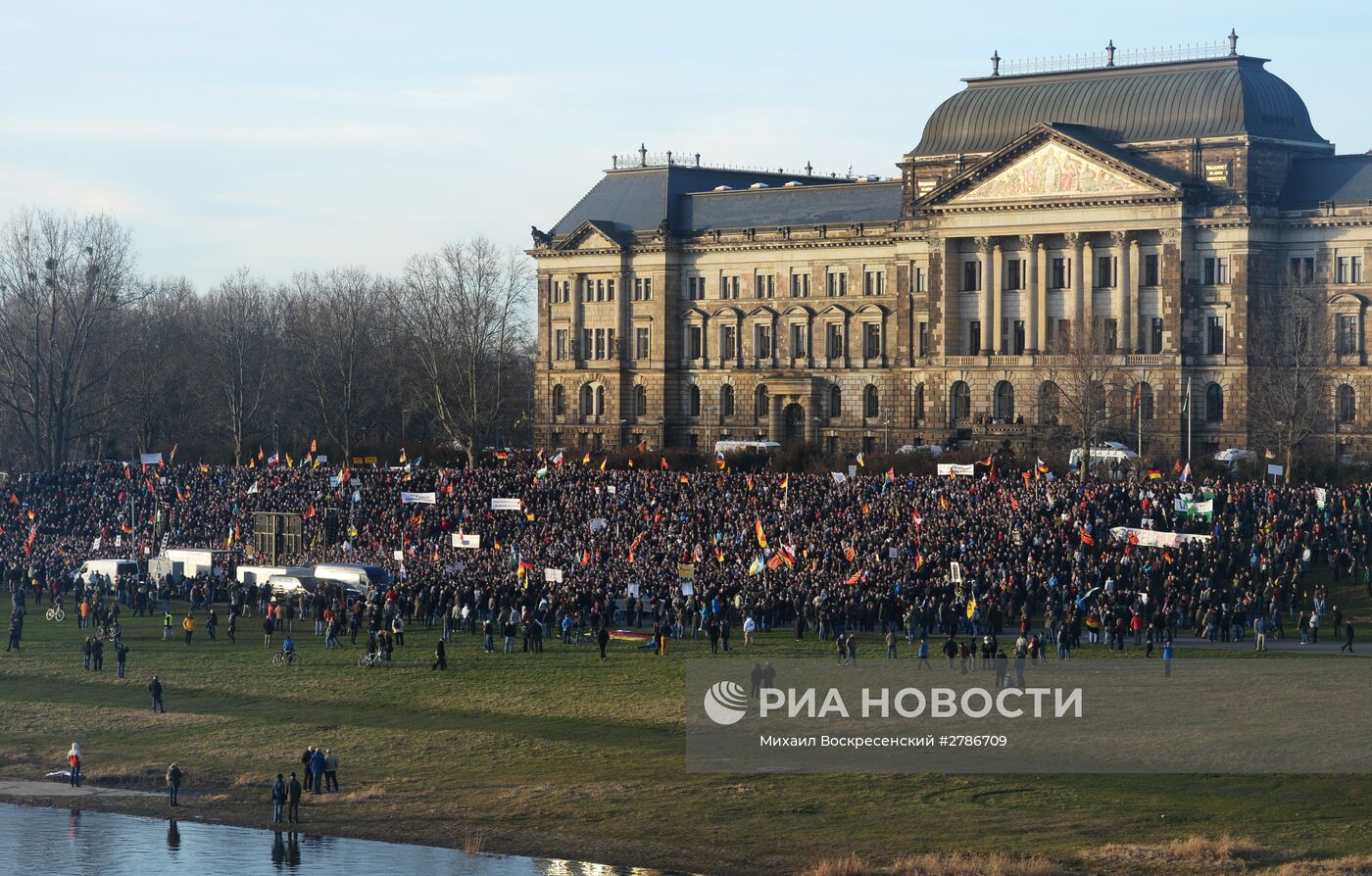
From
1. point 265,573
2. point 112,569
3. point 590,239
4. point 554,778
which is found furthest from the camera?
point 590,239

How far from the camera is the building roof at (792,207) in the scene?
419ft

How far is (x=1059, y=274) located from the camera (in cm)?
11600

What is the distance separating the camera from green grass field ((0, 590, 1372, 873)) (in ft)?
141

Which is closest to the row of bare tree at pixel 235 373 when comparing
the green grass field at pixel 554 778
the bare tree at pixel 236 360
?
the bare tree at pixel 236 360

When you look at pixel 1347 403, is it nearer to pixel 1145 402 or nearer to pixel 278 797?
pixel 1145 402

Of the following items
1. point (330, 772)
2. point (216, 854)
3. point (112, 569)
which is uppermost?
point (112, 569)

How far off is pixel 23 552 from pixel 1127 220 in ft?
187

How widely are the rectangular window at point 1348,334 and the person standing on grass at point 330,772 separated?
71486 millimetres

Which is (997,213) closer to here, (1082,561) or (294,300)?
(1082,561)

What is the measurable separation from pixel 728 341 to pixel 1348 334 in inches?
1566

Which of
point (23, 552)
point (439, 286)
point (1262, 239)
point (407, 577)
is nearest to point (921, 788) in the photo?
point (407, 577)

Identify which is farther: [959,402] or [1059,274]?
[959,402]

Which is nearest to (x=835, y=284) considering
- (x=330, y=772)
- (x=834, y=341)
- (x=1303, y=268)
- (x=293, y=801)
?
(x=834, y=341)

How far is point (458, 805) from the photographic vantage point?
47.2m
